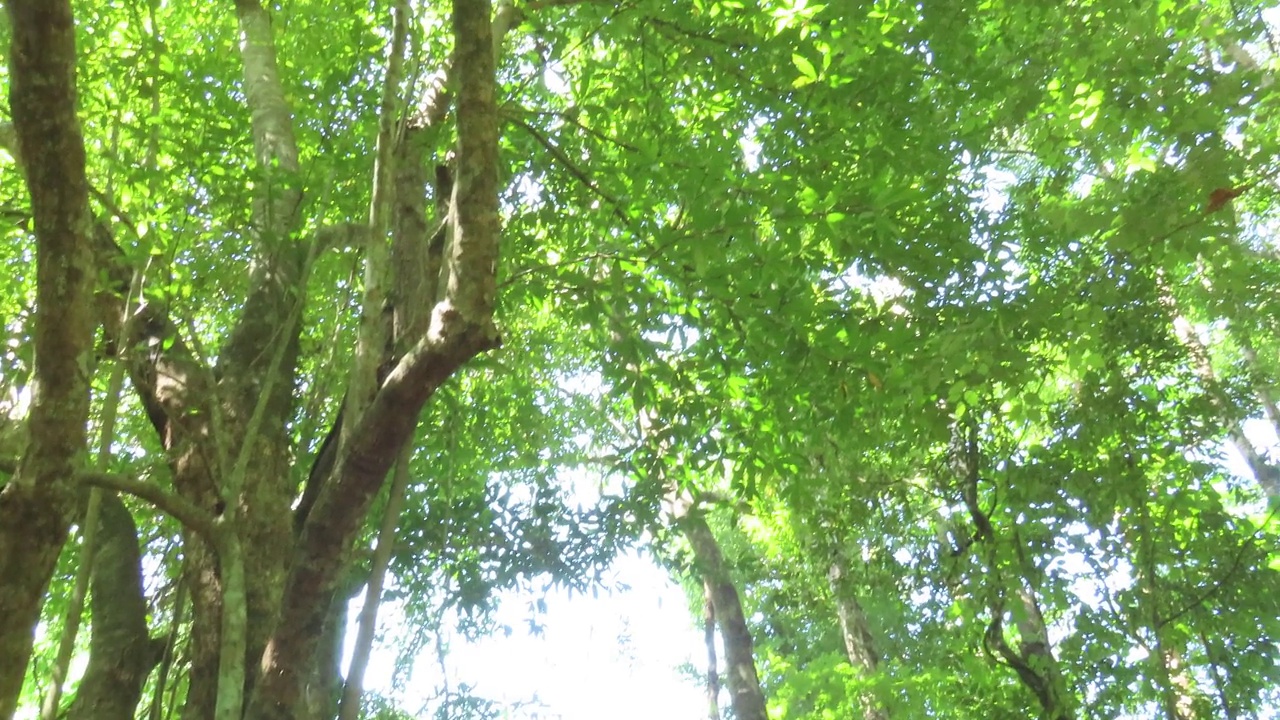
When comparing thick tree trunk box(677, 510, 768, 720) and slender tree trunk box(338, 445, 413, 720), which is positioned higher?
thick tree trunk box(677, 510, 768, 720)

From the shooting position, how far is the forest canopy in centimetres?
278

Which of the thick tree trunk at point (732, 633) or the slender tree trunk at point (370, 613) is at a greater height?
the thick tree trunk at point (732, 633)

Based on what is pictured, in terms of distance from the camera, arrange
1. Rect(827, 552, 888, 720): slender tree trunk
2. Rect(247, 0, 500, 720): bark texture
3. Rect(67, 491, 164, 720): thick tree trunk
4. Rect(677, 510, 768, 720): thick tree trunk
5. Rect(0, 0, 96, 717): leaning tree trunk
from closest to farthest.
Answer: Rect(0, 0, 96, 717): leaning tree trunk
Rect(247, 0, 500, 720): bark texture
Rect(67, 491, 164, 720): thick tree trunk
Rect(677, 510, 768, 720): thick tree trunk
Rect(827, 552, 888, 720): slender tree trunk

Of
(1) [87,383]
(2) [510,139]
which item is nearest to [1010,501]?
(2) [510,139]

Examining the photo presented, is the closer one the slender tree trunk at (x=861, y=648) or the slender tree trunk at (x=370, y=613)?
the slender tree trunk at (x=370, y=613)

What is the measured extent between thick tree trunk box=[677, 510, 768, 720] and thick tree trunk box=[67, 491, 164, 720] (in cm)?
387

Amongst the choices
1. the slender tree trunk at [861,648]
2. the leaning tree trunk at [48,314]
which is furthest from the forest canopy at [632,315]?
the slender tree trunk at [861,648]

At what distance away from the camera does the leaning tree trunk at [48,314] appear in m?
1.95

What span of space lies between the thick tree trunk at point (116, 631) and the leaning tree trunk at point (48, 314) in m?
1.76

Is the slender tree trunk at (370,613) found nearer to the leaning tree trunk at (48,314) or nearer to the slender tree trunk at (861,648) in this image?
the leaning tree trunk at (48,314)

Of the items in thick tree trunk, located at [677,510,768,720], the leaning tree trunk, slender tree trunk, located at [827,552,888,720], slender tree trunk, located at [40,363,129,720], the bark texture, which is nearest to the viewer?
the leaning tree trunk

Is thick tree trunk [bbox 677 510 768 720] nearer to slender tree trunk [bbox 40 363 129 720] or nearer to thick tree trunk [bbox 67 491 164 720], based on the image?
thick tree trunk [bbox 67 491 164 720]

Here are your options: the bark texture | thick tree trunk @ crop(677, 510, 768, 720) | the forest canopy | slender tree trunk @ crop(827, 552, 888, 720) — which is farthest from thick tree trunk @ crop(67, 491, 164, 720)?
slender tree trunk @ crop(827, 552, 888, 720)

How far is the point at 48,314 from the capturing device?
1991 millimetres
